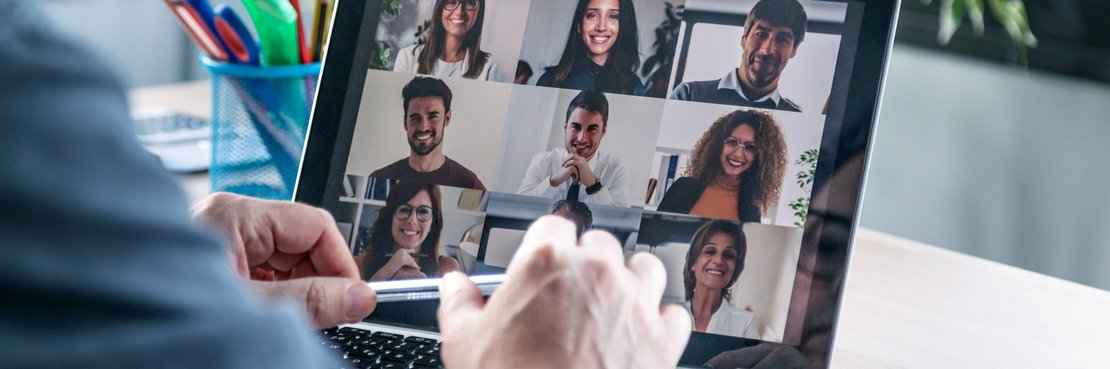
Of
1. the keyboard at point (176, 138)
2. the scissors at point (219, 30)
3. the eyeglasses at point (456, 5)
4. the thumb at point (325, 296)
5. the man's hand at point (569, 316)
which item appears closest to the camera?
the man's hand at point (569, 316)

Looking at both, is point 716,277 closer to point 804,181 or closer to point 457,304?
point 804,181

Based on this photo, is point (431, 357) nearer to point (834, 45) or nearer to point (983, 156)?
point (834, 45)

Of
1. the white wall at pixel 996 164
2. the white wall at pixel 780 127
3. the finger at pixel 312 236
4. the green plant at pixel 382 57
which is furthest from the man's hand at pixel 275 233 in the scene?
the white wall at pixel 996 164

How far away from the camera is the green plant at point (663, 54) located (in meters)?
0.66

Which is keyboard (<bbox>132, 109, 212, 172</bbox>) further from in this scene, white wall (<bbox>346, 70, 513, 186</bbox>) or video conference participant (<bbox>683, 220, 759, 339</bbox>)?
video conference participant (<bbox>683, 220, 759, 339</bbox>)

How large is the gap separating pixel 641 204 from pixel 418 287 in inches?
6.2

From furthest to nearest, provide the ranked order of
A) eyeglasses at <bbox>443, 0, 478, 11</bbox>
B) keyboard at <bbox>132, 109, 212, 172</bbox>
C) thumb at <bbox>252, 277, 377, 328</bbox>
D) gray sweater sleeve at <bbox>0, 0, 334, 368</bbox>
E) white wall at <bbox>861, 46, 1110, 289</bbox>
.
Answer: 1. white wall at <bbox>861, 46, 1110, 289</bbox>
2. keyboard at <bbox>132, 109, 212, 172</bbox>
3. eyeglasses at <bbox>443, 0, 478, 11</bbox>
4. thumb at <bbox>252, 277, 377, 328</bbox>
5. gray sweater sleeve at <bbox>0, 0, 334, 368</bbox>

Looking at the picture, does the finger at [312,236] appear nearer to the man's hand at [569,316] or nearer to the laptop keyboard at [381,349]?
the laptop keyboard at [381,349]

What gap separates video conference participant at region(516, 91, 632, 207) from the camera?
2.19 feet

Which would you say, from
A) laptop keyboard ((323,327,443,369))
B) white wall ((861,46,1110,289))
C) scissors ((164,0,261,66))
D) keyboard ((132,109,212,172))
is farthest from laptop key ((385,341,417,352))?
white wall ((861,46,1110,289))

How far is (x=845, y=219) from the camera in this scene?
0.62 m

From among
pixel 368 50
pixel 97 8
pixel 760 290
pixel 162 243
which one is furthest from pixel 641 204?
pixel 97 8

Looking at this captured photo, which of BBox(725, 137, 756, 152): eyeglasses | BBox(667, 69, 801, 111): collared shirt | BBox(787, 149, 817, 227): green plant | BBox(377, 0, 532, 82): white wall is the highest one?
BBox(377, 0, 532, 82): white wall

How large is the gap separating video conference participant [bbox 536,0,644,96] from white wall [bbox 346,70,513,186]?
0.14 ft
